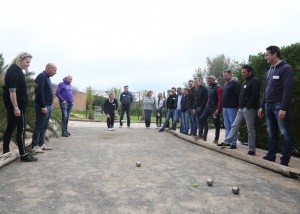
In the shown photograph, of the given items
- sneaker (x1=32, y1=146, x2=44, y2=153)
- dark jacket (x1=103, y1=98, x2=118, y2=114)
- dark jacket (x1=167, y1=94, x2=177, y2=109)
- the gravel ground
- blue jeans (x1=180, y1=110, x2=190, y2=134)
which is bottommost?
the gravel ground

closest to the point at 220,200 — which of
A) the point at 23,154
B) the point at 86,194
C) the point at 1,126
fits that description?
the point at 86,194

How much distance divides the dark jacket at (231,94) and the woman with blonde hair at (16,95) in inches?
169

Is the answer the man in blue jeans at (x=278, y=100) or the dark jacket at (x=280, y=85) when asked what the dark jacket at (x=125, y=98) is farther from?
the dark jacket at (x=280, y=85)

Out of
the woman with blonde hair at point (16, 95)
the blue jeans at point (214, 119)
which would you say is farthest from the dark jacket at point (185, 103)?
the woman with blonde hair at point (16, 95)

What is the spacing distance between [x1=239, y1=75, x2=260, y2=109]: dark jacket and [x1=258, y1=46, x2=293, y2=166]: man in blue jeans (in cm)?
50

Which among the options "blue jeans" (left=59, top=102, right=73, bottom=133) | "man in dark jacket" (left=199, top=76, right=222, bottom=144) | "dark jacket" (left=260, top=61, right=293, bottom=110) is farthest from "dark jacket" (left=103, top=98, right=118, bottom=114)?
"dark jacket" (left=260, top=61, right=293, bottom=110)

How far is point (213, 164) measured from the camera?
18.2 feet

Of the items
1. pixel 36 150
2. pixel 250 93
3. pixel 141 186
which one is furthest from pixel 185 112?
pixel 141 186

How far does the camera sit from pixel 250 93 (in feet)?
20.8

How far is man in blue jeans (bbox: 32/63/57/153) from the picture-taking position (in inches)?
237

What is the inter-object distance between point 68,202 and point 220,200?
169 centimetres

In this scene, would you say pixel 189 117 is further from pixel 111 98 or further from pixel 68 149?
pixel 68 149

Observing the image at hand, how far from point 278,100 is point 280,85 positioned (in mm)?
256

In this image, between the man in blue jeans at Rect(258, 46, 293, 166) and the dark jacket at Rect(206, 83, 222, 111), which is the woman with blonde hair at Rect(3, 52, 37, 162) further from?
the dark jacket at Rect(206, 83, 222, 111)
